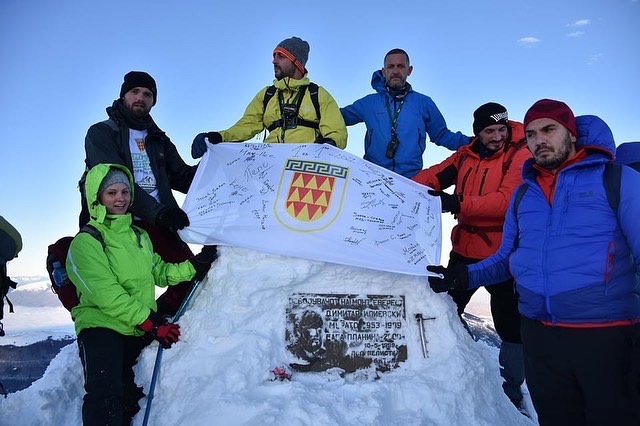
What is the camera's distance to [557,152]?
A: 3.29 metres

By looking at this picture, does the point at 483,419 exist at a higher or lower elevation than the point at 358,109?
lower

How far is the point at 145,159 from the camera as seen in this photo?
5.04 metres

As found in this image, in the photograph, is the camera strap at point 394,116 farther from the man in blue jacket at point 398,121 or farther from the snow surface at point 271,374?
the snow surface at point 271,374

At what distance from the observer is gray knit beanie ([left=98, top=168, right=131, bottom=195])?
4.06 meters

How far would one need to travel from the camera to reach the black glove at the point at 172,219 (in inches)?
183

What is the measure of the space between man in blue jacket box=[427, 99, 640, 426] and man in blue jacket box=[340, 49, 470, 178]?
242cm

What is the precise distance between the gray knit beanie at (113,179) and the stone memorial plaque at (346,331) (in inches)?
68.7

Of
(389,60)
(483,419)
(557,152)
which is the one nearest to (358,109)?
(389,60)

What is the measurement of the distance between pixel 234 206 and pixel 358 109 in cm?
219

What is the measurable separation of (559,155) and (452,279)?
4.29ft

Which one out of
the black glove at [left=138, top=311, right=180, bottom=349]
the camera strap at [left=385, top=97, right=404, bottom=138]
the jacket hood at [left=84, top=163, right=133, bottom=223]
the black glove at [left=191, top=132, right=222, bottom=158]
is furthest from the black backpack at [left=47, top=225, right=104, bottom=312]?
the camera strap at [left=385, top=97, right=404, bottom=138]

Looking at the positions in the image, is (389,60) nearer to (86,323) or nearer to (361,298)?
(361,298)

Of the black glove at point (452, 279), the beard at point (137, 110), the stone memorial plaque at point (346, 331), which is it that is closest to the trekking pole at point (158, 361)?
the stone memorial plaque at point (346, 331)

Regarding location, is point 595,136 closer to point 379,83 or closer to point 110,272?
point 379,83
